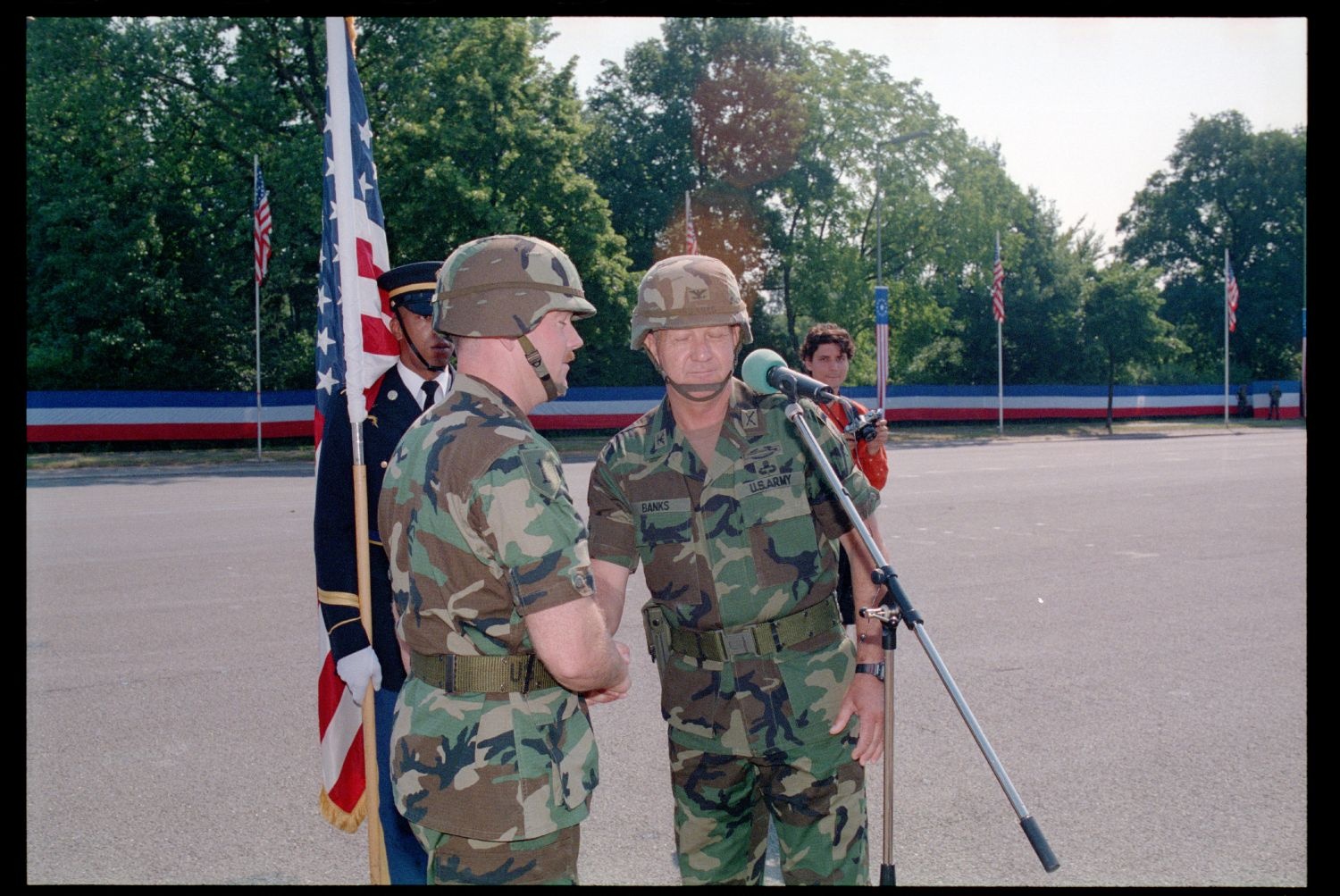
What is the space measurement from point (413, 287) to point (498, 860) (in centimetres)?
194

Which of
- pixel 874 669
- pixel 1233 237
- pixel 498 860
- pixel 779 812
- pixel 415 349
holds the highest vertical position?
pixel 1233 237

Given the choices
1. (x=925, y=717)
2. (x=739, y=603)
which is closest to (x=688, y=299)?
(x=739, y=603)

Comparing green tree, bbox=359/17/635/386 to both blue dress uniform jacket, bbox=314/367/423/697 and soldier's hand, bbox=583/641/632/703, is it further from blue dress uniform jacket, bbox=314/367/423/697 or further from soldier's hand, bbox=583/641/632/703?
soldier's hand, bbox=583/641/632/703

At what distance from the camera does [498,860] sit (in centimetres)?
226

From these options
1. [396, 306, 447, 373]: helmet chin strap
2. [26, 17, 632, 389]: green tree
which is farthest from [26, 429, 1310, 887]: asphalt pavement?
[26, 17, 632, 389]: green tree

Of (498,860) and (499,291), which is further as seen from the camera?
(499,291)

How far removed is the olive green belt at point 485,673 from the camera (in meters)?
2.27

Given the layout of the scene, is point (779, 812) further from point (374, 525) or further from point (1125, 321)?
point (1125, 321)

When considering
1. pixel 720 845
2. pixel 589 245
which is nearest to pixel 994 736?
pixel 720 845

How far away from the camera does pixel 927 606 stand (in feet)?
24.8

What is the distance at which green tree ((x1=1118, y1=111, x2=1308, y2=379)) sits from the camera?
5472 cm

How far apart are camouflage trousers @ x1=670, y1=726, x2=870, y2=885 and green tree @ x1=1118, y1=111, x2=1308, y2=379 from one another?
5774 centimetres
